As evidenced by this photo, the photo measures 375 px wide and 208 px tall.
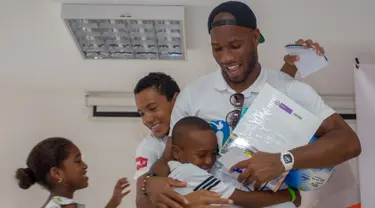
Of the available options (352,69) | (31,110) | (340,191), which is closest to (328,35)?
(352,69)

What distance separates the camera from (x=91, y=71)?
292 centimetres

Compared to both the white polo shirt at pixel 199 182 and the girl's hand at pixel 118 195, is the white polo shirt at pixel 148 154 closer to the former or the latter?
the white polo shirt at pixel 199 182

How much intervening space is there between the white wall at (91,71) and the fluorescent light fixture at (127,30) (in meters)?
0.07

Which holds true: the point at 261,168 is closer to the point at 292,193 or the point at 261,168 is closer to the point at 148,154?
the point at 292,193

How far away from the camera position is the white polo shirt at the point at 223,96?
1.56 m

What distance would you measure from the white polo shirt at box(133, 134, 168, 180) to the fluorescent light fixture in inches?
25.5

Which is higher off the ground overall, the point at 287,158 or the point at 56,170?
the point at 287,158

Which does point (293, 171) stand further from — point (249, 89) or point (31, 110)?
point (31, 110)

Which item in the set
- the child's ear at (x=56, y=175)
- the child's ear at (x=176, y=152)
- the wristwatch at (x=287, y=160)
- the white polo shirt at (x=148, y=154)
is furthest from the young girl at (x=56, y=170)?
the wristwatch at (x=287, y=160)

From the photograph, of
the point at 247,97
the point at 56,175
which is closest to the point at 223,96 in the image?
the point at 247,97

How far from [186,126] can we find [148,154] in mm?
420

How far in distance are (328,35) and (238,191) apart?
4.55 ft

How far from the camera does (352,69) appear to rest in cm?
285

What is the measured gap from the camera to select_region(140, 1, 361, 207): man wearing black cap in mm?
1411
